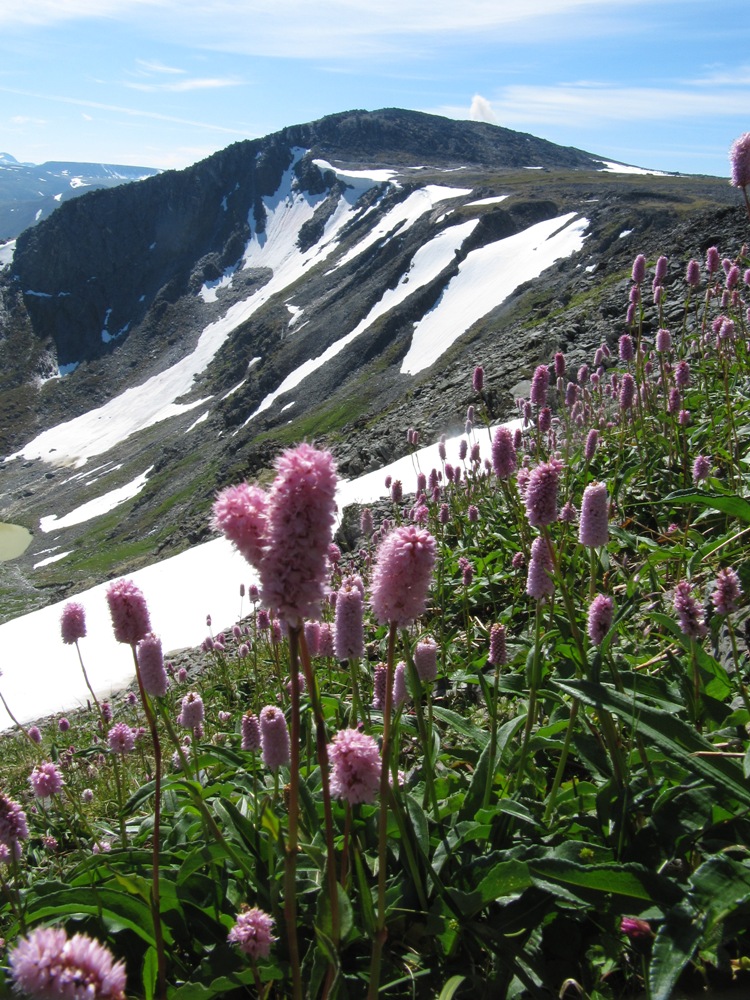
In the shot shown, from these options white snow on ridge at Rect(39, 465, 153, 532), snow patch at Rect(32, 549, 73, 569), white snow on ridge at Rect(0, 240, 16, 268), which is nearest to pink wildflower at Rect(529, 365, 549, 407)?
snow patch at Rect(32, 549, 73, 569)

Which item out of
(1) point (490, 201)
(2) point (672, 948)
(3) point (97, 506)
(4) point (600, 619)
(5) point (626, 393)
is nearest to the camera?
(2) point (672, 948)

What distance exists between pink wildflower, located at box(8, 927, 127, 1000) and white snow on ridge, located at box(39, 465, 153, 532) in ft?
302

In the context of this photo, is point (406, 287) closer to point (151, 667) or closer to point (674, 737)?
point (674, 737)

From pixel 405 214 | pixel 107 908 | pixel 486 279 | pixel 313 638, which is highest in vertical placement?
pixel 405 214

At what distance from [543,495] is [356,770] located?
1125 millimetres

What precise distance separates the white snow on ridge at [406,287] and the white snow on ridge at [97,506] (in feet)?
58.2

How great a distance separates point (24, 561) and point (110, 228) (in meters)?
104

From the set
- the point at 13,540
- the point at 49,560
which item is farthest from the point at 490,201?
the point at 13,540

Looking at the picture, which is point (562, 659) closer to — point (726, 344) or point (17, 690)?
point (726, 344)

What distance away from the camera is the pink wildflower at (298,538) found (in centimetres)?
150

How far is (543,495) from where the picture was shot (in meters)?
2.49

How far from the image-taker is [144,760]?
556 centimetres

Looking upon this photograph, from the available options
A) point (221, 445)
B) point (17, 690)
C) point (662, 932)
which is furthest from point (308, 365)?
point (662, 932)

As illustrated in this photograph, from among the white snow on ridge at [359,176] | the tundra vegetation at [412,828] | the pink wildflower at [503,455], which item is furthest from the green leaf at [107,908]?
the white snow on ridge at [359,176]
